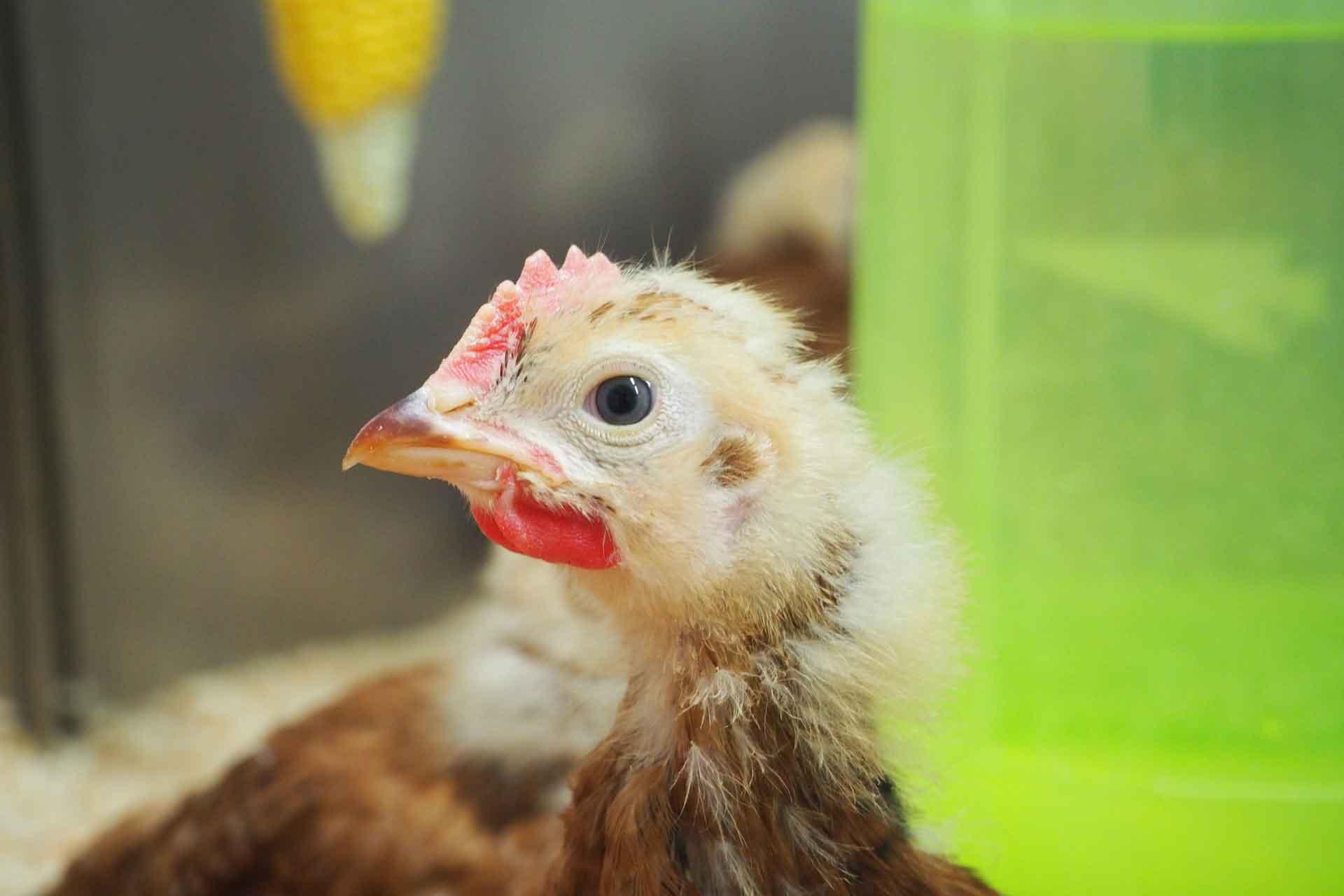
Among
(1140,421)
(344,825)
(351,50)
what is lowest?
(344,825)

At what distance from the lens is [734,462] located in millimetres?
625

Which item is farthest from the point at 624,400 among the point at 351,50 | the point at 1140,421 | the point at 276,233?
the point at 276,233

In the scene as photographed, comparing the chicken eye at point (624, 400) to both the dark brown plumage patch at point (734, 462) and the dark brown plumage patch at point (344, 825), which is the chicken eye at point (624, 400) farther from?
the dark brown plumage patch at point (344, 825)

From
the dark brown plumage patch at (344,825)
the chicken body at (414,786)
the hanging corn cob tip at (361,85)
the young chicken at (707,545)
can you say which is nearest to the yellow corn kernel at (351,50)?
the hanging corn cob tip at (361,85)

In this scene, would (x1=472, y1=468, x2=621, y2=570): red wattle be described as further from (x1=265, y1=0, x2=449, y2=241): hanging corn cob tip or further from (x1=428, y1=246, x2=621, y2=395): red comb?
(x1=265, y1=0, x2=449, y2=241): hanging corn cob tip

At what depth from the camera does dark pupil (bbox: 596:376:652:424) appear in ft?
2.01

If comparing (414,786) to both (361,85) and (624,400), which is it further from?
(361,85)

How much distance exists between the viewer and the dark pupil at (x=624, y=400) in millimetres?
612

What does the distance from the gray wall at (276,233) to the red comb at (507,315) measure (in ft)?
2.69

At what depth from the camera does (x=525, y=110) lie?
5.12 feet

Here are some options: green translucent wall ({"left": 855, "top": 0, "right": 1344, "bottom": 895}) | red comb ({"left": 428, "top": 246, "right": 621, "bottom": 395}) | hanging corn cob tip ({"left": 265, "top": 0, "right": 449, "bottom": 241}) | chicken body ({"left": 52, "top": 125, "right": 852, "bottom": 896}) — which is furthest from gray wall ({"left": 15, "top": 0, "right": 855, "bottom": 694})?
red comb ({"left": 428, "top": 246, "right": 621, "bottom": 395})

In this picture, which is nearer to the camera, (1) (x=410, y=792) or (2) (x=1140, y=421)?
(2) (x=1140, y=421)

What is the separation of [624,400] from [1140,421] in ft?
1.36

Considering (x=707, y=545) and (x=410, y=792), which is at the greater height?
(x=707, y=545)
